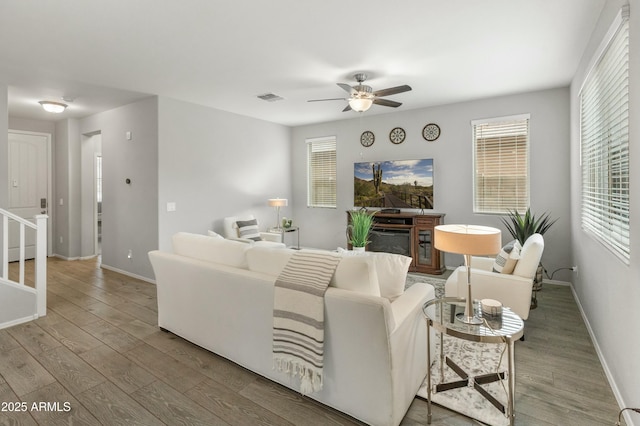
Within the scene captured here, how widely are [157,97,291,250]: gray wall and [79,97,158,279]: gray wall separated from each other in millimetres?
172

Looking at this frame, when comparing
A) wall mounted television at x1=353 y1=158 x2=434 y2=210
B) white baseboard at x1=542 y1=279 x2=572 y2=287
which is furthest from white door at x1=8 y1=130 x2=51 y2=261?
white baseboard at x1=542 y1=279 x2=572 y2=287

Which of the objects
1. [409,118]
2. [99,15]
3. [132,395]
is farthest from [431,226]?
[99,15]

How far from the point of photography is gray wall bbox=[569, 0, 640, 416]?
180cm

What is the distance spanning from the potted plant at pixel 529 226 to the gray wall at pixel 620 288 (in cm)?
78

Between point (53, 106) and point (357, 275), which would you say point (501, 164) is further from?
point (53, 106)

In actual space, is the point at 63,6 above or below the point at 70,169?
above

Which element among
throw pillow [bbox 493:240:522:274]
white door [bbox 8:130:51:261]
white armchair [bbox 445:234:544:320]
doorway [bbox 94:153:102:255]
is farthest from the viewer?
doorway [bbox 94:153:102:255]

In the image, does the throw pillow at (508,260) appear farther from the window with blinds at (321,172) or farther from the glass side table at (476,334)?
the window with blinds at (321,172)

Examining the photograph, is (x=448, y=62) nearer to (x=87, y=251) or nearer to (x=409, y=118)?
(x=409, y=118)

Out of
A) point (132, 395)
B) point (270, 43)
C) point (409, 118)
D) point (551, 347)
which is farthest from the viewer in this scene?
point (409, 118)

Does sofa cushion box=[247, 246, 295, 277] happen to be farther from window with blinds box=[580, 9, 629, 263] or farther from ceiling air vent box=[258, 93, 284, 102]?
ceiling air vent box=[258, 93, 284, 102]

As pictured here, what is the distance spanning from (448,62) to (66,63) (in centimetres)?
409

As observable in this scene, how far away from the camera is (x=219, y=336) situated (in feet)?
8.44

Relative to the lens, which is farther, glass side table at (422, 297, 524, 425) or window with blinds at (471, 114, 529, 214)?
window with blinds at (471, 114, 529, 214)
